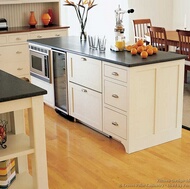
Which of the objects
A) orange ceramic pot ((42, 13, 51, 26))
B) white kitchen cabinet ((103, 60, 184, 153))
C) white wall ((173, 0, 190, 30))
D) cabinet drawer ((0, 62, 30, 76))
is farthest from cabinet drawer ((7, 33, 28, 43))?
white wall ((173, 0, 190, 30))

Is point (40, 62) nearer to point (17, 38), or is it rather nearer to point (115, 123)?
point (17, 38)

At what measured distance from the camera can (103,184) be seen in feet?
10.6

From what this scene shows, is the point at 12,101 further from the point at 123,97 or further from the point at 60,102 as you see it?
the point at 60,102

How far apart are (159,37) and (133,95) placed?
2.66 metres

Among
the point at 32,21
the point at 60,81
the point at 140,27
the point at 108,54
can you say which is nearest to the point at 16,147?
the point at 108,54

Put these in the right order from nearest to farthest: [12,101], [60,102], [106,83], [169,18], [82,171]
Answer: [12,101] → [82,171] → [106,83] → [60,102] → [169,18]

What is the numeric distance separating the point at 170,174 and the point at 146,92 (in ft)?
2.76

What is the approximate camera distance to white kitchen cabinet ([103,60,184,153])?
370cm

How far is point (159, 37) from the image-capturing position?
240 inches

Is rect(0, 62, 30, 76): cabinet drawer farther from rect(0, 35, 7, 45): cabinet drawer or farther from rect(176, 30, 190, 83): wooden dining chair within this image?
rect(176, 30, 190, 83): wooden dining chair

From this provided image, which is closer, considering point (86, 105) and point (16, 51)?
point (86, 105)

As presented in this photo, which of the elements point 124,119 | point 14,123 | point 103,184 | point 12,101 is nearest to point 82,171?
point 103,184

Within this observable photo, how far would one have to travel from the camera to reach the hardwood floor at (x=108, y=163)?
3246 millimetres

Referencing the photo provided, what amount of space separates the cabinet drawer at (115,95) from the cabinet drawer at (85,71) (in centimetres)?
14
